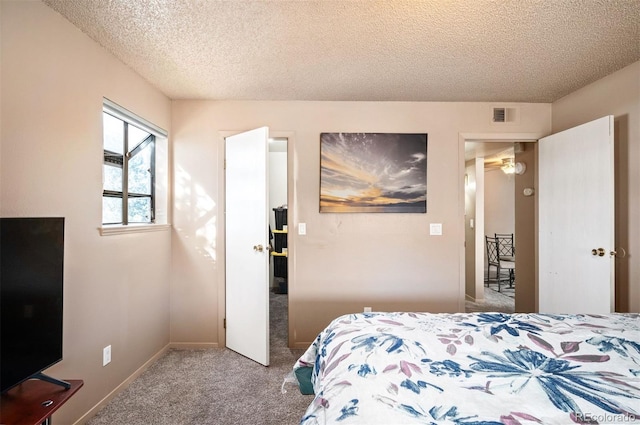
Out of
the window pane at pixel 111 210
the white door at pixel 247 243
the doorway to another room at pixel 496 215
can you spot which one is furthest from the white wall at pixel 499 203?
the window pane at pixel 111 210

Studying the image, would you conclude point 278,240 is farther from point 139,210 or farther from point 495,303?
point 495,303

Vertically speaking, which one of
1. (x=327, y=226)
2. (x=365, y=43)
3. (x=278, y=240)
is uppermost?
(x=365, y=43)

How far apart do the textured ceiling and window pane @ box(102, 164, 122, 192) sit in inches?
31.9

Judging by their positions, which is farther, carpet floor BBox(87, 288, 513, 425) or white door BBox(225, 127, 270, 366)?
white door BBox(225, 127, 270, 366)

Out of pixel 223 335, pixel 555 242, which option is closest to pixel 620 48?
pixel 555 242

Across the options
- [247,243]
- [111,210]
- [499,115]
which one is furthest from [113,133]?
[499,115]

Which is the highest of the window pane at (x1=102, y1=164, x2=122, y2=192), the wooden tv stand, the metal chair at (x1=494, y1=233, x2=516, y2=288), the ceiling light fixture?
the ceiling light fixture

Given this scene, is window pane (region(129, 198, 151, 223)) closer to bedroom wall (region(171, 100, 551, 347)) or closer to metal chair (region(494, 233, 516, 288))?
bedroom wall (region(171, 100, 551, 347))

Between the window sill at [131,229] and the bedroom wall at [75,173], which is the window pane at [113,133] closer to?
the bedroom wall at [75,173]

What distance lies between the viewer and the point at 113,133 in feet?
7.25

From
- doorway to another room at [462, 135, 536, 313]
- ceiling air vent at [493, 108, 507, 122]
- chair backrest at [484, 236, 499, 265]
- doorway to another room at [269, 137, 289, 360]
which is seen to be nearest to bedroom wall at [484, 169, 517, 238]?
doorway to another room at [462, 135, 536, 313]

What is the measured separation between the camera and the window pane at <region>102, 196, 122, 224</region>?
2.12 metres

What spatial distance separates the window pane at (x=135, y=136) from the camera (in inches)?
94.7

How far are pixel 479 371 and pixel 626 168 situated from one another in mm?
2382
